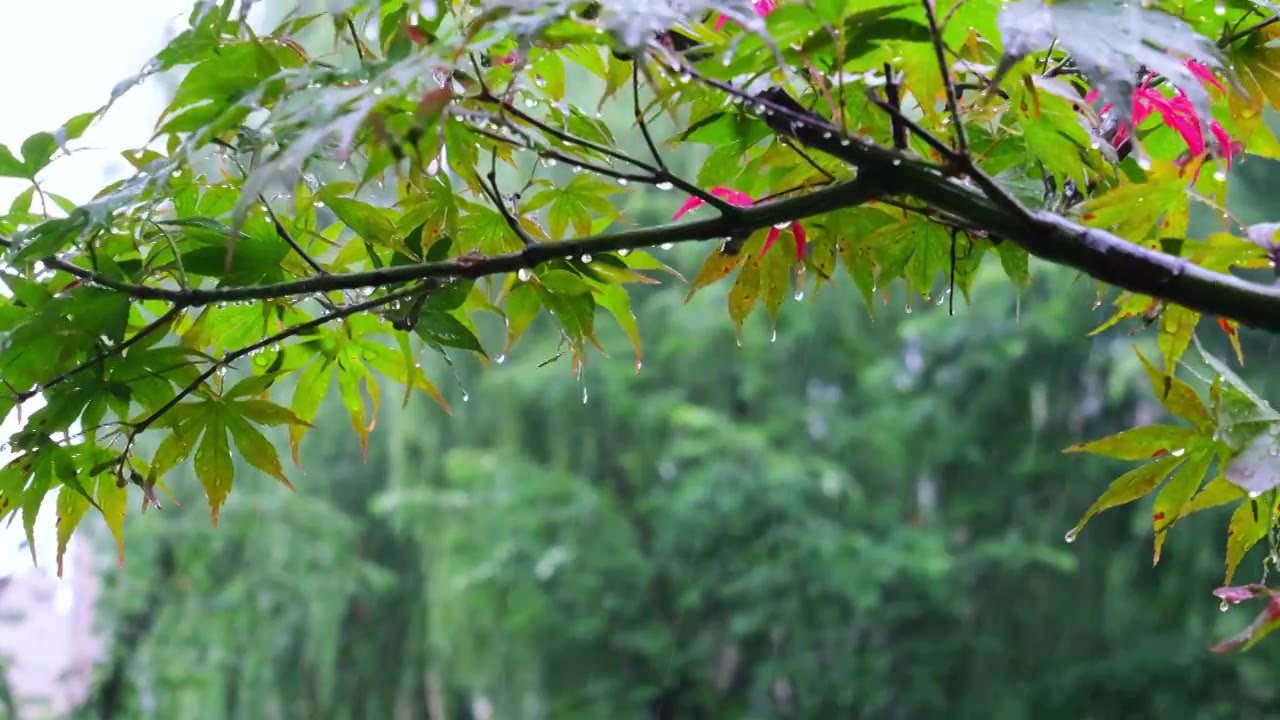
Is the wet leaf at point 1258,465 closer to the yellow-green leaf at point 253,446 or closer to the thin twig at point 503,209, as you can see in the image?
the thin twig at point 503,209

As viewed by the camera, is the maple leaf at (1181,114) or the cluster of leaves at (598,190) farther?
the maple leaf at (1181,114)

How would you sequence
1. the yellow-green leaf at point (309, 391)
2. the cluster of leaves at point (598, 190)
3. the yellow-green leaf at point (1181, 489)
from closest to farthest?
the cluster of leaves at point (598, 190) < the yellow-green leaf at point (1181, 489) < the yellow-green leaf at point (309, 391)

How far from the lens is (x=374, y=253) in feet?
1.51

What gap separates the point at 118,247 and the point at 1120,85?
1.25 ft

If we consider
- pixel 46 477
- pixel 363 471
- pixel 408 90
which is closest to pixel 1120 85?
pixel 408 90

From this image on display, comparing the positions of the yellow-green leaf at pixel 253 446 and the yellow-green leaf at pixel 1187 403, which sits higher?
the yellow-green leaf at pixel 253 446

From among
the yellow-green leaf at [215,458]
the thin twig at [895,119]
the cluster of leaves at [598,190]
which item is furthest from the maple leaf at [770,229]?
the yellow-green leaf at [215,458]

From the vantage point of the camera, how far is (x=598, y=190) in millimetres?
538

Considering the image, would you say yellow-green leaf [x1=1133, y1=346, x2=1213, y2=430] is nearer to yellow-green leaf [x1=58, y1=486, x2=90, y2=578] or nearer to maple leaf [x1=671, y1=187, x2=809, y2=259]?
maple leaf [x1=671, y1=187, x2=809, y2=259]

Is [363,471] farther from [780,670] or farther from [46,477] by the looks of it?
[46,477]

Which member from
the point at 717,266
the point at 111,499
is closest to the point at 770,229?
the point at 717,266

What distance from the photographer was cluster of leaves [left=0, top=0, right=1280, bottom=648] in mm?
332

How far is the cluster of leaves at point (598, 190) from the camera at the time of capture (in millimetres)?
332

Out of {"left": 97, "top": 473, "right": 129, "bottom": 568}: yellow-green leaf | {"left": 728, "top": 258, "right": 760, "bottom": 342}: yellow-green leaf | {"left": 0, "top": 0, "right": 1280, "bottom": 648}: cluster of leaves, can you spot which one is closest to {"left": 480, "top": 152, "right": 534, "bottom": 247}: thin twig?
{"left": 0, "top": 0, "right": 1280, "bottom": 648}: cluster of leaves
